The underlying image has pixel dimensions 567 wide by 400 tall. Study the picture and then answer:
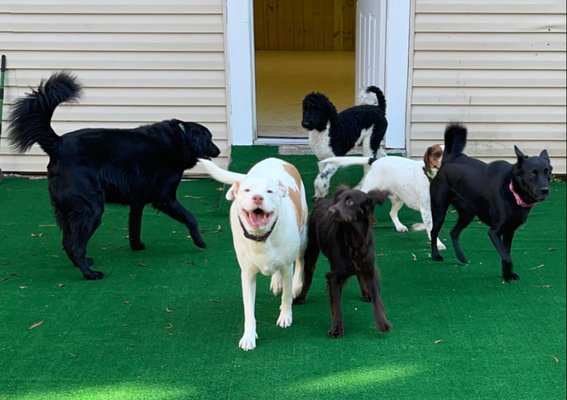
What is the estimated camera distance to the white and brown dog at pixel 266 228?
115 inches

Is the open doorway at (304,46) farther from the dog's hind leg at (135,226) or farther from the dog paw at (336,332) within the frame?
the dog paw at (336,332)

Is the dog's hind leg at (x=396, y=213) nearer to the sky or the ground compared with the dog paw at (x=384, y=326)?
nearer to the sky

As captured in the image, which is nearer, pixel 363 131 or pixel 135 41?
pixel 363 131

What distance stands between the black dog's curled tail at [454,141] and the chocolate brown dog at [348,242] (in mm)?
1186

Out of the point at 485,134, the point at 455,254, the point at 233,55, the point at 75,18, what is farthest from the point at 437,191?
the point at 75,18

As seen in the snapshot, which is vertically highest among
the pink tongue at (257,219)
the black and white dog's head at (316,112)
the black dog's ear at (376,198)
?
the black and white dog's head at (316,112)

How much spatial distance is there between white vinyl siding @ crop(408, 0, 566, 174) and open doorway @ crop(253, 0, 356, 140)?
4.01m

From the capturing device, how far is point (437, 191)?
435cm

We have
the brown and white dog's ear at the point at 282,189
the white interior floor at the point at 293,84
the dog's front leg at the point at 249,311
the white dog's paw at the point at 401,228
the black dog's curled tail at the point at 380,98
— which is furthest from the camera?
the white interior floor at the point at 293,84

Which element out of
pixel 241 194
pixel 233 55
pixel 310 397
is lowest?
pixel 310 397

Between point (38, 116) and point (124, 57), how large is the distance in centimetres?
243

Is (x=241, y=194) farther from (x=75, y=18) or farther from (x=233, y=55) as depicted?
(x=75, y=18)

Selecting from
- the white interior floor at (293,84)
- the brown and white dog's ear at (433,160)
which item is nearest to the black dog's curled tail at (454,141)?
the brown and white dog's ear at (433,160)

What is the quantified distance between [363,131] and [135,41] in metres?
2.37
